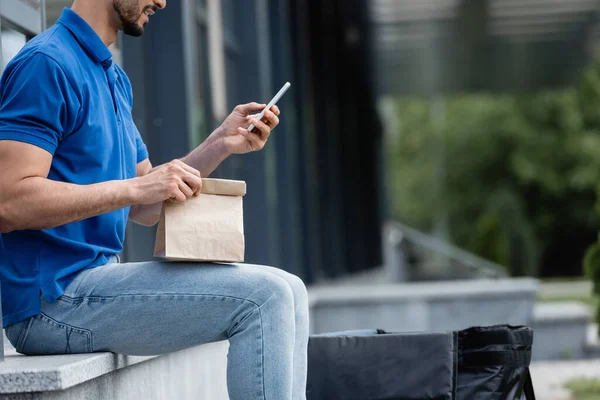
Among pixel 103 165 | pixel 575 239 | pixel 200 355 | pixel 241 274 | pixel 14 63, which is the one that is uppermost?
pixel 14 63

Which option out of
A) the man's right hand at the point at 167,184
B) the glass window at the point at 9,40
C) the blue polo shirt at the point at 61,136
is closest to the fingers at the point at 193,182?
the man's right hand at the point at 167,184

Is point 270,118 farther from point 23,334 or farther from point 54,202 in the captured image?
point 23,334

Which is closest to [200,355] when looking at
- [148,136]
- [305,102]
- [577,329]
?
[148,136]

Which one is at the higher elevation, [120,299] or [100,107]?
[100,107]

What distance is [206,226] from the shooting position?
2809mm

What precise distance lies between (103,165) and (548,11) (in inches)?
696

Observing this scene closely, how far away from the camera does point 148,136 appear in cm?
575

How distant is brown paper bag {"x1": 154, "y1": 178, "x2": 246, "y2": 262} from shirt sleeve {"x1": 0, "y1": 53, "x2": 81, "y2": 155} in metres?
0.34

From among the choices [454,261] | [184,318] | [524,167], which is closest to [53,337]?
[184,318]

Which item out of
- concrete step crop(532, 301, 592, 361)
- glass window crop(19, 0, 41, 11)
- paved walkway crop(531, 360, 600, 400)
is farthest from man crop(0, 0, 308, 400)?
concrete step crop(532, 301, 592, 361)

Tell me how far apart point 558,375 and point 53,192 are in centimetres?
681

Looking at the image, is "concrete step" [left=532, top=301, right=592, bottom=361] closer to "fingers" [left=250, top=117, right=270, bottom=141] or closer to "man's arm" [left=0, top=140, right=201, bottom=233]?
"fingers" [left=250, top=117, right=270, bottom=141]

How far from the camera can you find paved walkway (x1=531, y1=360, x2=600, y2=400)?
24.3 ft

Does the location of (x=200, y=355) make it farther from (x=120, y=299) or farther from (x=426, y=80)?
(x=426, y=80)
